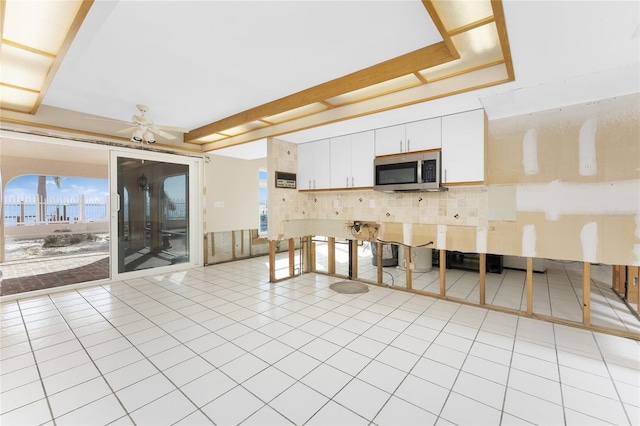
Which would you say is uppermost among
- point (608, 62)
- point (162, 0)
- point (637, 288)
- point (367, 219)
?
point (162, 0)

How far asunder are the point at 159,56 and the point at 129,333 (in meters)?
2.71

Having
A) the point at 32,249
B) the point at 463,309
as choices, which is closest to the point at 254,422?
the point at 463,309

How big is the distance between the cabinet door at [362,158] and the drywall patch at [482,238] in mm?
1560

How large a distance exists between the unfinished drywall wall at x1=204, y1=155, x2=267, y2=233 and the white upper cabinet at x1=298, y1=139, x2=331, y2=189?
2.03 m

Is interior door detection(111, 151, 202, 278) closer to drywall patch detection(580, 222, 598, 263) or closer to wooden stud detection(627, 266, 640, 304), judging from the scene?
drywall patch detection(580, 222, 598, 263)

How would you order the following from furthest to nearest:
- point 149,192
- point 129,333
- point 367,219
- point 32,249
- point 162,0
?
point 32,249 → point 149,192 → point 367,219 → point 129,333 → point 162,0

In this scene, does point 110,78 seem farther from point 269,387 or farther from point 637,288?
point 637,288

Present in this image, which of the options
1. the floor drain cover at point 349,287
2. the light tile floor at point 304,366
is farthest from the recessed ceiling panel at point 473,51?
the floor drain cover at point 349,287

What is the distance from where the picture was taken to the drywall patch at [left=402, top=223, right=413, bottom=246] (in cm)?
402

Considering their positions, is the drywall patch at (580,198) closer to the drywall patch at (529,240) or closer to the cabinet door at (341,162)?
the drywall patch at (529,240)

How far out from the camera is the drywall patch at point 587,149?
2.80 meters

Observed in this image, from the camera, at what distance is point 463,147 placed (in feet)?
10.5

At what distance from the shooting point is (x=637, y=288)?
3.18 meters

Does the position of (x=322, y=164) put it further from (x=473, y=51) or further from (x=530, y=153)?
(x=530, y=153)
